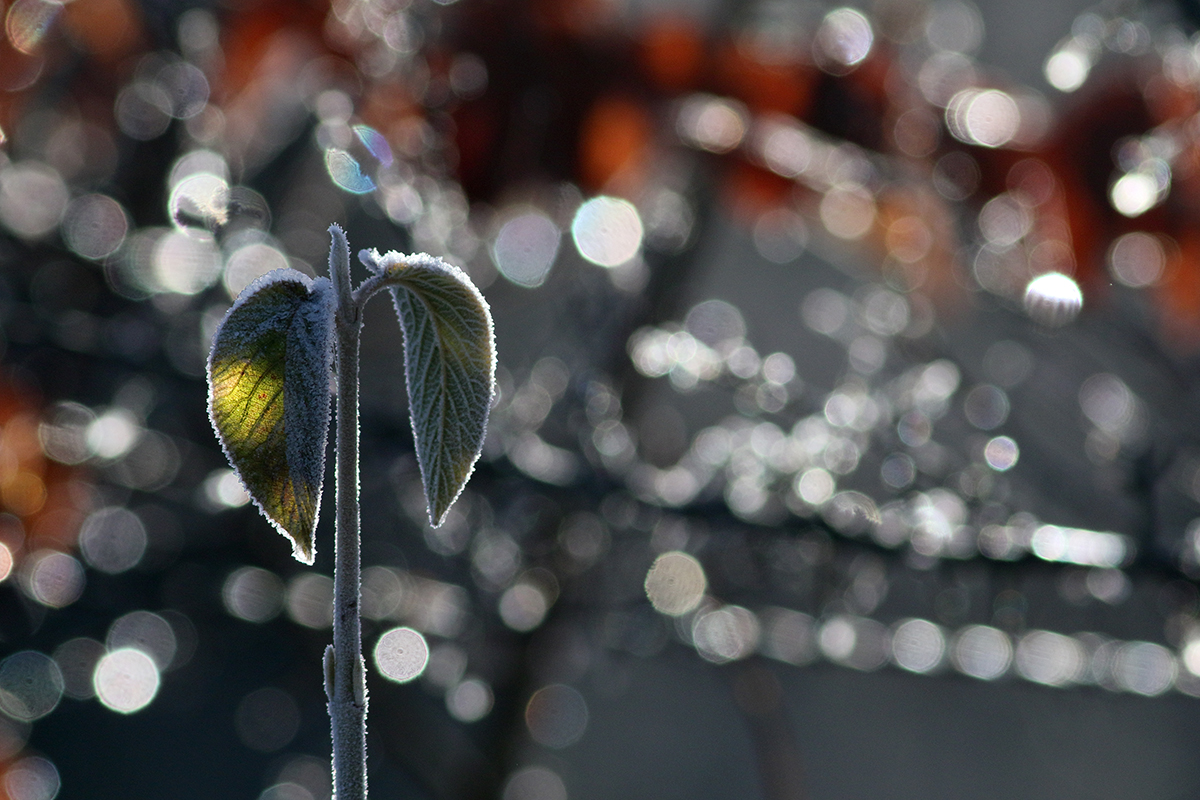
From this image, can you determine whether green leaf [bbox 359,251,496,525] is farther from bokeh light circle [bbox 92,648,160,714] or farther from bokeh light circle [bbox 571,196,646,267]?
bokeh light circle [bbox 92,648,160,714]

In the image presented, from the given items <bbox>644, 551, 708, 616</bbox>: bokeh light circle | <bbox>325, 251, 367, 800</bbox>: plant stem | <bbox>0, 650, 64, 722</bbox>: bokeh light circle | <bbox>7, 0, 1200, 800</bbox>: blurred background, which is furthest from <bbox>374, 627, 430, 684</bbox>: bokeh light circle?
<bbox>325, 251, 367, 800</bbox>: plant stem

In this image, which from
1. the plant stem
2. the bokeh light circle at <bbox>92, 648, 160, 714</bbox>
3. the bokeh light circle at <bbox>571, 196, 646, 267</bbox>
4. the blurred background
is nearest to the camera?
the plant stem

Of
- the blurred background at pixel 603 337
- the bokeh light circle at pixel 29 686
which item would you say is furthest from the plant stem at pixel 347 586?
the bokeh light circle at pixel 29 686

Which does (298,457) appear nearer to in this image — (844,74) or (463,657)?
(844,74)

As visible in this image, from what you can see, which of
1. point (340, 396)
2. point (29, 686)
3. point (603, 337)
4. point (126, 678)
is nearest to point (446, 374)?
point (340, 396)

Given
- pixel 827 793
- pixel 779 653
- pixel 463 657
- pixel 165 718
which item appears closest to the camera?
pixel 779 653

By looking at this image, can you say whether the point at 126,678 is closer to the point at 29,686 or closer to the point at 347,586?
the point at 29,686

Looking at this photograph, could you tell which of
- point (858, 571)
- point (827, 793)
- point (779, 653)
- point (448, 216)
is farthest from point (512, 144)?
point (827, 793)
